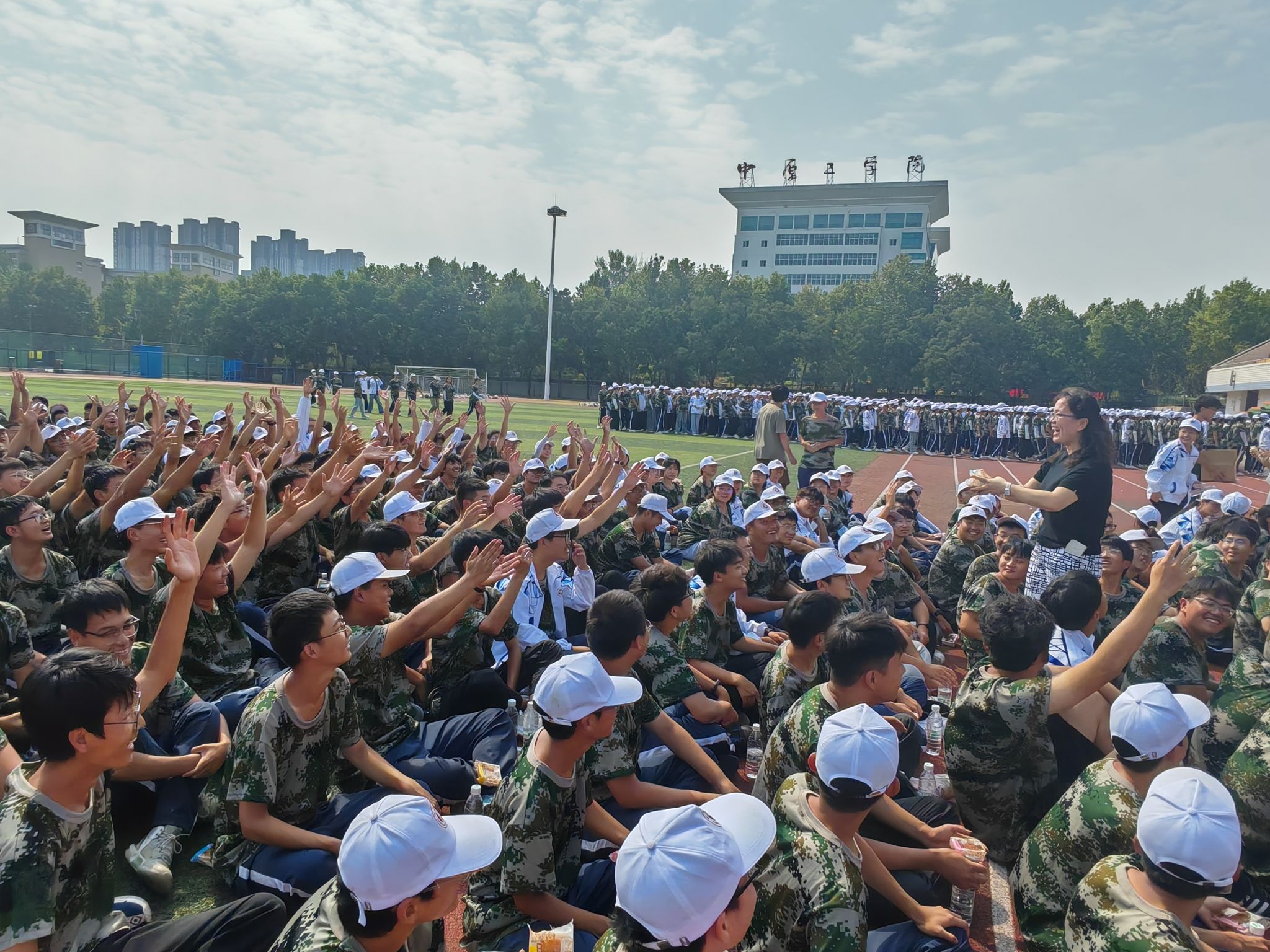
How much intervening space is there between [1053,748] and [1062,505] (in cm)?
217

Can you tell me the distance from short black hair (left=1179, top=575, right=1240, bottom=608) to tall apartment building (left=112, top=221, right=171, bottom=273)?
226m

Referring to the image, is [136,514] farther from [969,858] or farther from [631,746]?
[969,858]

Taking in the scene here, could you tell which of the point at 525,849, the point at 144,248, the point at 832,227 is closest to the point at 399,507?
the point at 525,849

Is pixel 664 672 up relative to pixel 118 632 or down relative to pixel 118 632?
down

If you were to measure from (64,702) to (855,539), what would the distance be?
195 inches

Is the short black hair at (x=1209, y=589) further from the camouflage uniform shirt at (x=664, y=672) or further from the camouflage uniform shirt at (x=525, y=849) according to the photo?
the camouflage uniform shirt at (x=525, y=849)

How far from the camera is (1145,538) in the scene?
7387 mm

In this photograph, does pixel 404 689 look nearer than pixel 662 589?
No

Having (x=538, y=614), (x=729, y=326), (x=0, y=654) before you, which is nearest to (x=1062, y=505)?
(x=538, y=614)

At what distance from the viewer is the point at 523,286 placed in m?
67.2

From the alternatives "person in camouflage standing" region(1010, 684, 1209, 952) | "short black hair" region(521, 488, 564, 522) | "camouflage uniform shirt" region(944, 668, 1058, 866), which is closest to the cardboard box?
"short black hair" region(521, 488, 564, 522)

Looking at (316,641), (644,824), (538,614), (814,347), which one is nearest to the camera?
(644,824)

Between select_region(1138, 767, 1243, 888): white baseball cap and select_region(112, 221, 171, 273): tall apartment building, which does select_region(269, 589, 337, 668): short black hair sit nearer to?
select_region(1138, 767, 1243, 888): white baseball cap

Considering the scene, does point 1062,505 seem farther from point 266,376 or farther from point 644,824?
point 266,376
